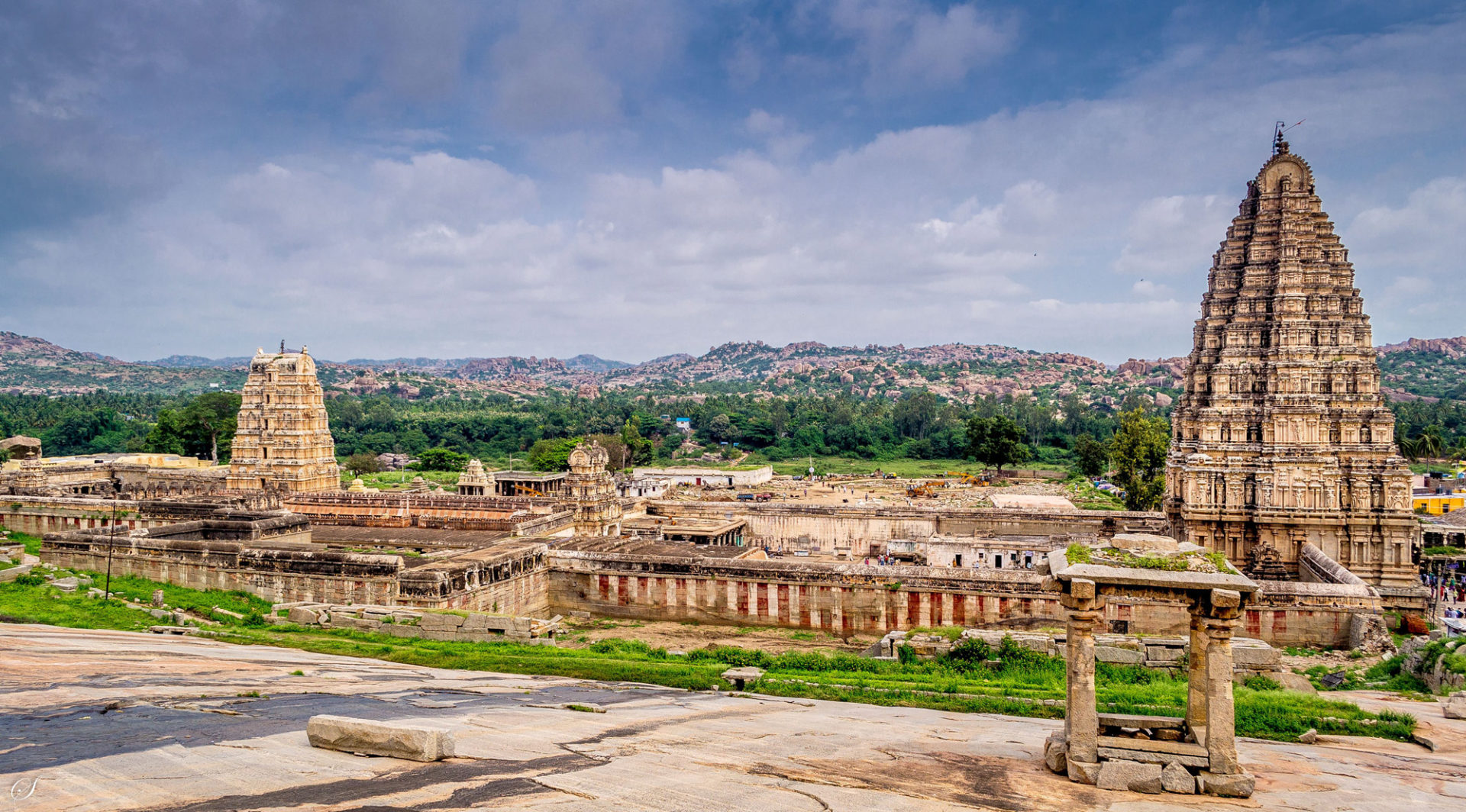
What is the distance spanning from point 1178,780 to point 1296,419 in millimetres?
29921

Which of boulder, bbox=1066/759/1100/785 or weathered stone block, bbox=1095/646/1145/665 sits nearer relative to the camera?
boulder, bbox=1066/759/1100/785

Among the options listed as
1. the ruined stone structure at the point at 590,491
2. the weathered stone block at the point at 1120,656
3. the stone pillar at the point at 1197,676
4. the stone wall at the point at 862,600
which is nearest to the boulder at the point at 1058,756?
the stone pillar at the point at 1197,676

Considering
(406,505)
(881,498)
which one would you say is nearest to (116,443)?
(406,505)

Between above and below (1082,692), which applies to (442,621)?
below

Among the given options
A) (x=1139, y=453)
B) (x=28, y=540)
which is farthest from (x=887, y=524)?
(x=28, y=540)

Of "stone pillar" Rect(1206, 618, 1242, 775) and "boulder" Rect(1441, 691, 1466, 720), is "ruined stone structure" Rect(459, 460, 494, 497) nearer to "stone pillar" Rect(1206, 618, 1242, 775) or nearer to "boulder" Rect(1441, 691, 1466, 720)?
"boulder" Rect(1441, 691, 1466, 720)

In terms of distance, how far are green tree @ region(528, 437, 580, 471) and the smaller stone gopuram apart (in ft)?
225

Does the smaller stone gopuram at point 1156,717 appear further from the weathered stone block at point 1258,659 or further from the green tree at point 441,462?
the green tree at point 441,462

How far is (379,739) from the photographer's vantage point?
8836 millimetres

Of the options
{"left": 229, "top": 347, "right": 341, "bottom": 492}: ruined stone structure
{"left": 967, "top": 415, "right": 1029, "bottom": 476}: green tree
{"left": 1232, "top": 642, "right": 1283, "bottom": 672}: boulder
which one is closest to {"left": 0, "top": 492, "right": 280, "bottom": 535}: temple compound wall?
{"left": 229, "top": 347, "right": 341, "bottom": 492}: ruined stone structure

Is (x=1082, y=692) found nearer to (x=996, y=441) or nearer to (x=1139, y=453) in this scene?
(x=1139, y=453)

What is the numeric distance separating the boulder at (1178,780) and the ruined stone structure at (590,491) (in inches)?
1224

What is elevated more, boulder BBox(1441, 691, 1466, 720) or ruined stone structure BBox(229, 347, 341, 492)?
ruined stone structure BBox(229, 347, 341, 492)

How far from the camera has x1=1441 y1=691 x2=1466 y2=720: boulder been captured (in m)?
13.5
